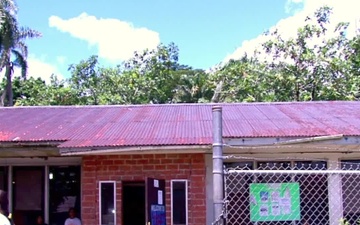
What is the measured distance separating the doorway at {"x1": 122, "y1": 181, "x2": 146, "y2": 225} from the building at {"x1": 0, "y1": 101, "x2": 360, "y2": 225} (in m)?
A: 0.02

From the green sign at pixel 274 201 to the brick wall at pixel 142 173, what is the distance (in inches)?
50.2

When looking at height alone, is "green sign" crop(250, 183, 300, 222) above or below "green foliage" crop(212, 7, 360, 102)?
below

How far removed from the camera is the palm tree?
29.3 m

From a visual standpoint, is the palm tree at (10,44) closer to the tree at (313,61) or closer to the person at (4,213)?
the tree at (313,61)

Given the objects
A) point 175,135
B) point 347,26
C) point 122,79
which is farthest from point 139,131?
point 122,79

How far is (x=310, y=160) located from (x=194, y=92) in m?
18.5

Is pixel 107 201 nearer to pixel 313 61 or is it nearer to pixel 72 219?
pixel 72 219

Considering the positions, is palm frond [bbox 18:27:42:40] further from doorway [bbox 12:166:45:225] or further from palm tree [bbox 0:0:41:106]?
doorway [bbox 12:166:45:225]

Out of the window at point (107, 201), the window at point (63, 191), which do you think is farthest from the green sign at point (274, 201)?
the window at point (63, 191)

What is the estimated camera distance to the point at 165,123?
32.9 feet

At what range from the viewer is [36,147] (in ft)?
30.6

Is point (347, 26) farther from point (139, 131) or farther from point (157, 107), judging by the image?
point (139, 131)

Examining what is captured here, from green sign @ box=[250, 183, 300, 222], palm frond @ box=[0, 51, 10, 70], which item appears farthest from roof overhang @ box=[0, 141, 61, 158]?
palm frond @ box=[0, 51, 10, 70]

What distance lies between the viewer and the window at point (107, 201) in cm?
997
